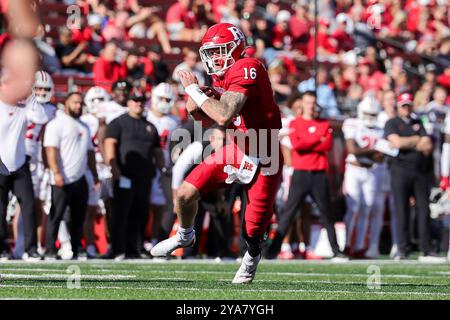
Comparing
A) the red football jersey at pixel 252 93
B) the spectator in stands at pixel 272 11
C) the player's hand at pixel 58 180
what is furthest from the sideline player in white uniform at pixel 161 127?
the spectator in stands at pixel 272 11

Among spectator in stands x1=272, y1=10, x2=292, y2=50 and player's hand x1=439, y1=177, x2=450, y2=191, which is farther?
spectator in stands x1=272, y1=10, x2=292, y2=50

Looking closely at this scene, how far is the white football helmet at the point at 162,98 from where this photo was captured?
1359 cm

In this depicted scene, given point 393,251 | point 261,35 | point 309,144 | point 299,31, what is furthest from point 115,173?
point 299,31

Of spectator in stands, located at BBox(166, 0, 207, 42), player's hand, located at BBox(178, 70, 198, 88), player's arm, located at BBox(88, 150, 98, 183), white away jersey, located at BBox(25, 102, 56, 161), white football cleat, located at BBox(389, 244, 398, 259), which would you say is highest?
spectator in stands, located at BBox(166, 0, 207, 42)

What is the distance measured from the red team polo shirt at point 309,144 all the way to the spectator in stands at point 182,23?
5147 mm

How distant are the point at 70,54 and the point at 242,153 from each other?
788cm

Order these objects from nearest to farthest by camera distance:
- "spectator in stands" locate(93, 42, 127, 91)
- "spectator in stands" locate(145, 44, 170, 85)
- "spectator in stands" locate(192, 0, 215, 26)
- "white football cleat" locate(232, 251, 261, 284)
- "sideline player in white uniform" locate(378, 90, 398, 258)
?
1. "white football cleat" locate(232, 251, 261, 284)
2. "sideline player in white uniform" locate(378, 90, 398, 258)
3. "spectator in stands" locate(93, 42, 127, 91)
4. "spectator in stands" locate(145, 44, 170, 85)
5. "spectator in stands" locate(192, 0, 215, 26)

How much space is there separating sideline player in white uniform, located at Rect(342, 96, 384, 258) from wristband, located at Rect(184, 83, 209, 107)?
663 centimetres

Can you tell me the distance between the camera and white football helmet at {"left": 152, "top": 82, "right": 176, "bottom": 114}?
535 inches

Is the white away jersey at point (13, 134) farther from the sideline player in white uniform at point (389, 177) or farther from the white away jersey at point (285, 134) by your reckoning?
the sideline player in white uniform at point (389, 177)

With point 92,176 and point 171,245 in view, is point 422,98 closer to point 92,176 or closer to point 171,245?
point 92,176

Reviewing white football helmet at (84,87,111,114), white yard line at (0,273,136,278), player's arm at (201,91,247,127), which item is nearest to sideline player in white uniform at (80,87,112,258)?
white football helmet at (84,87,111,114)

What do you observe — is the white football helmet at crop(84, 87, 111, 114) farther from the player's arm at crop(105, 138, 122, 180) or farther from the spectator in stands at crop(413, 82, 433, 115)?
the spectator in stands at crop(413, 82, 433, 115)
